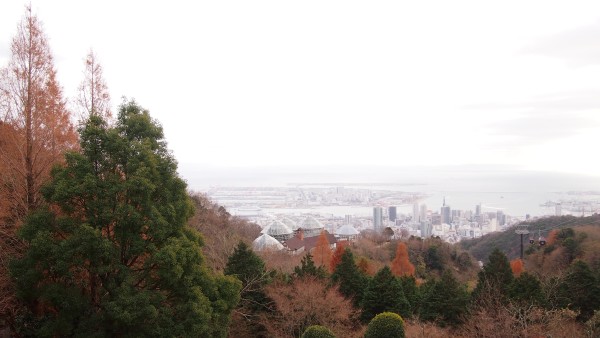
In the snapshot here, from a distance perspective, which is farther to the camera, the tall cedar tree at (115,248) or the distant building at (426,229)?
the distant building at (426,229)

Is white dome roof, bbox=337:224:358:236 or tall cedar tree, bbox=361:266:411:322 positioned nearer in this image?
tall cedar tree, bbox=361:266:411:322

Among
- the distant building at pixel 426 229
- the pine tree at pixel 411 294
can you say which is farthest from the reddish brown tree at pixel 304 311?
the distant building at pixel 426 229

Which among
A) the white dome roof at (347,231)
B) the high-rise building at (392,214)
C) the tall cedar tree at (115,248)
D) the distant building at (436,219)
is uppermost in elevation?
the tall cedar tree at (115,248)

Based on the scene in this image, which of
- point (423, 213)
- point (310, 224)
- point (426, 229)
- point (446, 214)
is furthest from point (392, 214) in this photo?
point (310, 224)

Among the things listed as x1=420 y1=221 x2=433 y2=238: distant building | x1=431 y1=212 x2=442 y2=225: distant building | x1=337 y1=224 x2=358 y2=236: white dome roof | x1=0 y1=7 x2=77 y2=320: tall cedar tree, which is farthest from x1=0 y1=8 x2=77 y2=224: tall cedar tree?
x1=431 y1=212 x2=442 y2=225: distant building

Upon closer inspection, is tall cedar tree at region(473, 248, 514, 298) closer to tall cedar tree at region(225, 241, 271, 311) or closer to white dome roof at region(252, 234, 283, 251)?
tall cedar tree at region(225, 241, 271, 311)

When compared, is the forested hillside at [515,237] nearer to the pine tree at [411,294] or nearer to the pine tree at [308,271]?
the pine tree at [411,294]
